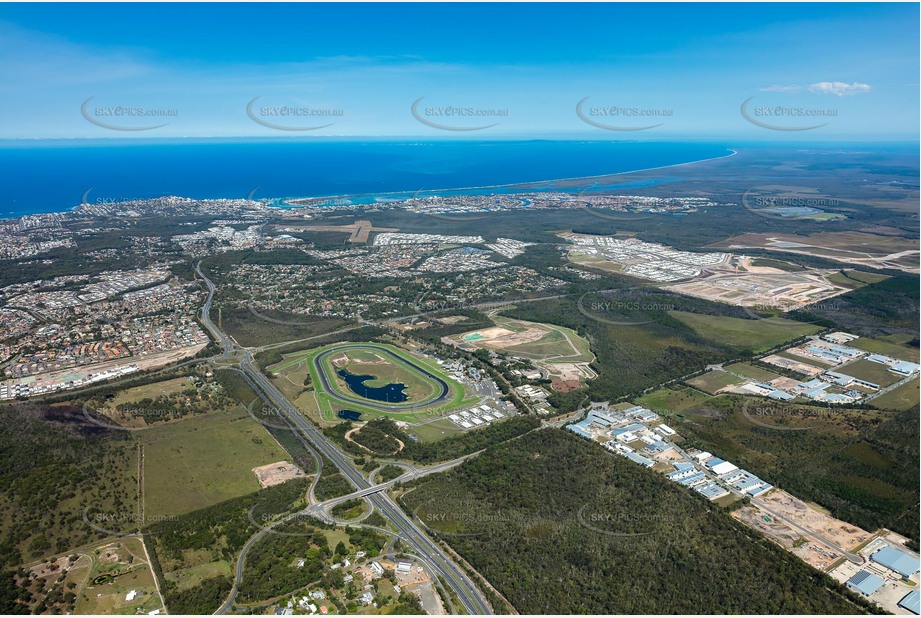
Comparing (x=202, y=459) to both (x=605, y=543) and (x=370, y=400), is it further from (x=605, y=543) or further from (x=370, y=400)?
(x=605, y=543)

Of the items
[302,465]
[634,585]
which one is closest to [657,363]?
[634,585]

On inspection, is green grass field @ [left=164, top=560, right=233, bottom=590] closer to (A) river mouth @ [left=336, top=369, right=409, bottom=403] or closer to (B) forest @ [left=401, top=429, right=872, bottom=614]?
(B) forest @ [left=401, top=429, right=872, bottom=614]

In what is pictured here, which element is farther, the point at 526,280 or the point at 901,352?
the point at 526,280

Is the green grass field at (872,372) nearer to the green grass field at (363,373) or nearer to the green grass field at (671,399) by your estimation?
the green grass field at (671,399)

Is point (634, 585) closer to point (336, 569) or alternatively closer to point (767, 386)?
point (336, 569)

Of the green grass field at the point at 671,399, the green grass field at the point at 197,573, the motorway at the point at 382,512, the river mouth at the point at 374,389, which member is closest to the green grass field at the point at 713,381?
the green grass field at the point at 671,399

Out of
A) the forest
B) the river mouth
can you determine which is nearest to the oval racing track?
the river mouth
